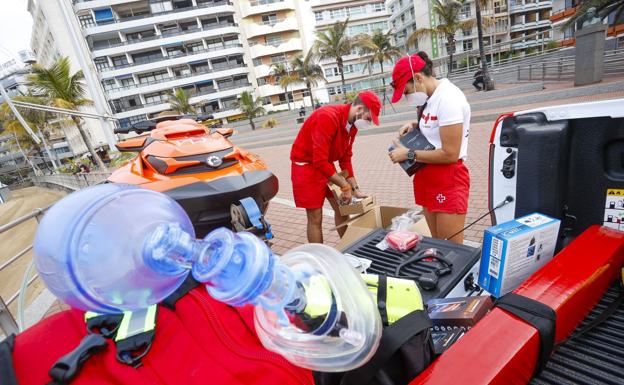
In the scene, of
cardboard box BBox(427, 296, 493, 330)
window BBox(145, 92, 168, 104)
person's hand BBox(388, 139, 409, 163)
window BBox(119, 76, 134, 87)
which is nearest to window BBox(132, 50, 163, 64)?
window BBox(119, 76, 134, 87)

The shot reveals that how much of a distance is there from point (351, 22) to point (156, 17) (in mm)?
25277

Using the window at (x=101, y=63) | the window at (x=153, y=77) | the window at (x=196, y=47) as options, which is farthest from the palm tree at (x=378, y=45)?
the window at (x=101, y=63)

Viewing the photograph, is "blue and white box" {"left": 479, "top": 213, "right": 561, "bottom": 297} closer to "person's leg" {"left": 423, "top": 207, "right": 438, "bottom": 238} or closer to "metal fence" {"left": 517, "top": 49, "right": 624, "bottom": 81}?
"person's leg" {"left": 423, "top": 207, "right": 438, "bottom": 238}

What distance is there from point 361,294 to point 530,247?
1103mm

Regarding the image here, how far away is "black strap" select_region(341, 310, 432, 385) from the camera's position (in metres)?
0.82

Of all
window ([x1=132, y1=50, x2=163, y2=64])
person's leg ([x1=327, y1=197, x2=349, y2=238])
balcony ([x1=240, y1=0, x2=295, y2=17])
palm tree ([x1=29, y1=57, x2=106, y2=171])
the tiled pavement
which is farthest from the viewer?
balcony ([x1=240, y1=0, x2=295, y2=17])

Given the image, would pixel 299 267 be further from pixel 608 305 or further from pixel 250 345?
pixel 608 305

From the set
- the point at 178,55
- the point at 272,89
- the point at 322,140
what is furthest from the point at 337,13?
the point at 322,140

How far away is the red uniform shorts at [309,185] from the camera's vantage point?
299 cm

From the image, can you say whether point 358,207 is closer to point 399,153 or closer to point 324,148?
point 324,148

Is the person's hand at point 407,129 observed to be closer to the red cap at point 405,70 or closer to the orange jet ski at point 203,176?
the red cap at point 405,70

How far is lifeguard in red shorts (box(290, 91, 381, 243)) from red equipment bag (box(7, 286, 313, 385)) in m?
1.96

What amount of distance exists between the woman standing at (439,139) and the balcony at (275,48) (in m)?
41.6

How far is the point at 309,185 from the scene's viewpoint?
3.01 m
